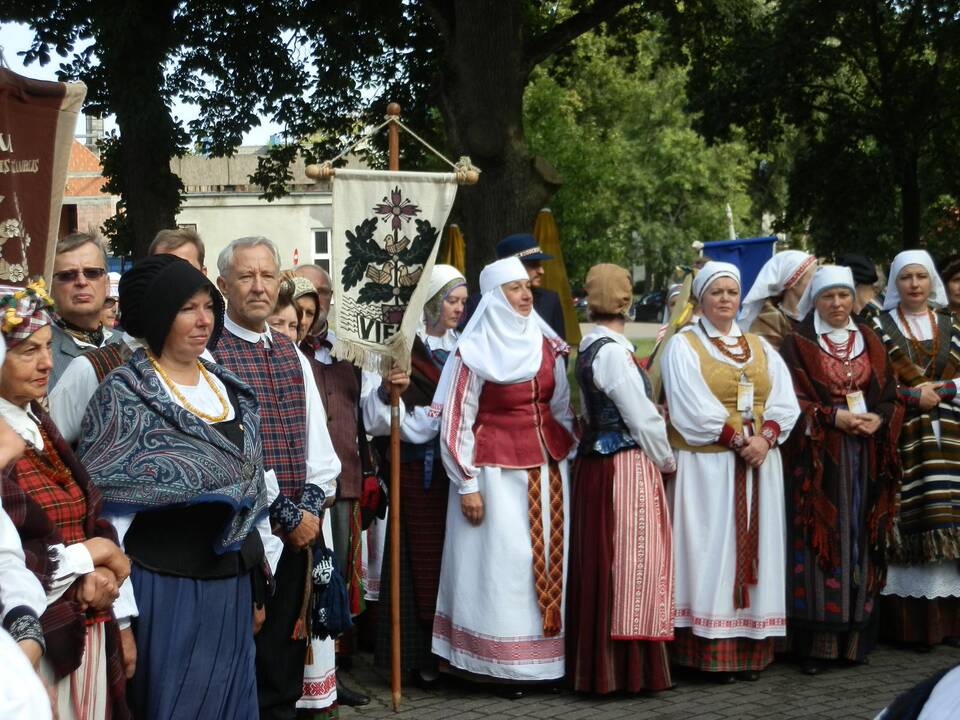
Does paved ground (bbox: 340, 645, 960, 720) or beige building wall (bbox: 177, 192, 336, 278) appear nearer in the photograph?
paved ground (bbox: 340, 645, 960, 720)

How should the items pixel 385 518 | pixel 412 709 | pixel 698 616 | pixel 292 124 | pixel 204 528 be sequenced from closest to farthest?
pixel 204 528 < pixel 412 709 < pixel 698 616 < pixel 385 518 < pixel 292 124

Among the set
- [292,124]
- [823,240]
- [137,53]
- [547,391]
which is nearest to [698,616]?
[547,391]

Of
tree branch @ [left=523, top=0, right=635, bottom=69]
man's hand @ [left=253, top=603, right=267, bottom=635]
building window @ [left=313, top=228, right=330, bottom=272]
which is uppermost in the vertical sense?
building window @ [left=313, top=228, right=330, bottom=272]

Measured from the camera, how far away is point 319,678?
5.66 metres

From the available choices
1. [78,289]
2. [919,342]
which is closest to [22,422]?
[78,289]

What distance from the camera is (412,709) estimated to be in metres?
6.39

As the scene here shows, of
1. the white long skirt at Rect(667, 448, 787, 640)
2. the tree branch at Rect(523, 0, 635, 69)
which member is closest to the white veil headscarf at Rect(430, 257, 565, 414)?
the white long skirt at Rect(667, 448, 787, 640)

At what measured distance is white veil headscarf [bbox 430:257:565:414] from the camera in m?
6.62

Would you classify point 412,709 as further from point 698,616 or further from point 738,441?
point 738,441

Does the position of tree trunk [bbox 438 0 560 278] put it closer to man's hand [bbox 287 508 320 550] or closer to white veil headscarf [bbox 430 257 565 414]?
white veil headscarf [bbox 430 257 565 414]

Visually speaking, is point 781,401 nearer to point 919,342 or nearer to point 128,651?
point 919,342

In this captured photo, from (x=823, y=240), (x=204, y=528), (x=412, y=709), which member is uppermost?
(x=823, y=240)

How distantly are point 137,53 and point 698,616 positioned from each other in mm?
9676

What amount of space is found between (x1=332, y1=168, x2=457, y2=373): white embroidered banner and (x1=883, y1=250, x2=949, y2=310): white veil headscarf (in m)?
2.89
